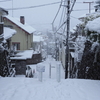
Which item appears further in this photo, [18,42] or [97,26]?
[18,42]

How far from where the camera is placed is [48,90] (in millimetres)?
5105

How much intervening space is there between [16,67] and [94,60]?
24.6 ft

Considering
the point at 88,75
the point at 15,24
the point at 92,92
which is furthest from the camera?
the point at 15,24

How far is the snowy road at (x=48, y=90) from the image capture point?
457 cm

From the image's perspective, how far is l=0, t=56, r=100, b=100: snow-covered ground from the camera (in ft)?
15.0

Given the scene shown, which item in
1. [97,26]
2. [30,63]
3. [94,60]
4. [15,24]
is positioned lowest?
[30,63]

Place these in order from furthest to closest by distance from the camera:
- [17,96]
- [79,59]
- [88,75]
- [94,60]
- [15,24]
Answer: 1. [15,24]
2. [79,59]
3. [88,75]
4. [94,60]
5. [17,96]

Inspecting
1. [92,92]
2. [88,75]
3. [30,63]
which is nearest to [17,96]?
[92,92]

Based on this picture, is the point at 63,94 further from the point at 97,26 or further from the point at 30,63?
the point at 30,63

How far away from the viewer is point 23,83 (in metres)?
5.77

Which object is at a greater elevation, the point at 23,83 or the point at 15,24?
the point at 15,24

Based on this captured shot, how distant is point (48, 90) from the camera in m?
5.11

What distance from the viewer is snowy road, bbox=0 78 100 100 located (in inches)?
180

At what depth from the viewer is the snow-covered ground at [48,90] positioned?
4.57 m
